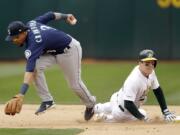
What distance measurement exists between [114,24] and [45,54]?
36.6ft

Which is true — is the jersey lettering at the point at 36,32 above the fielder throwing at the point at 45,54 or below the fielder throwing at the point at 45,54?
above

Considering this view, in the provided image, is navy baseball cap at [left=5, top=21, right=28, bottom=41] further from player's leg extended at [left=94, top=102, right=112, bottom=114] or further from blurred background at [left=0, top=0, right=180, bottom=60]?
blurred background at [left=0, top=0, right=180, bottom=60]

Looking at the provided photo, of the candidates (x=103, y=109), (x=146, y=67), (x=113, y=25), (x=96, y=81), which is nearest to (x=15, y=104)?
(x=103, y=109)

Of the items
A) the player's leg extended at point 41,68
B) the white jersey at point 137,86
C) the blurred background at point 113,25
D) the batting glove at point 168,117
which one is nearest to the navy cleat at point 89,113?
the player's leg extended at point 41,68

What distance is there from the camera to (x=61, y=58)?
856 cm

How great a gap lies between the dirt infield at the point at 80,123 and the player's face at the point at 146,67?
25.0 inches

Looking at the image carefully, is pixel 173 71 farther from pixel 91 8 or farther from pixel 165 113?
pixel 165 113

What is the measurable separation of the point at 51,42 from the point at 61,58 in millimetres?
339

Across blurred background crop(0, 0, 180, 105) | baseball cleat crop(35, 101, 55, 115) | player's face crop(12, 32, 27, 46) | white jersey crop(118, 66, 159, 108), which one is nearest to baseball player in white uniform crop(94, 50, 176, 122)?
white jersey crop(118, 66, 159, 108)

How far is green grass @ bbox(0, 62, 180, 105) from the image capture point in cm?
1212

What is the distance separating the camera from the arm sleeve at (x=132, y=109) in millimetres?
8105

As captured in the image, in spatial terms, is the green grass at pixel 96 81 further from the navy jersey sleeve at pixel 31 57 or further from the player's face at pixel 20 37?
the navy jersey sleeve at pixel 31 57

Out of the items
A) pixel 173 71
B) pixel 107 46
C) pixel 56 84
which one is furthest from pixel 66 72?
pixel 107 46

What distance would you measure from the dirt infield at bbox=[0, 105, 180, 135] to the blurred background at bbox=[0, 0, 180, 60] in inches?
356
